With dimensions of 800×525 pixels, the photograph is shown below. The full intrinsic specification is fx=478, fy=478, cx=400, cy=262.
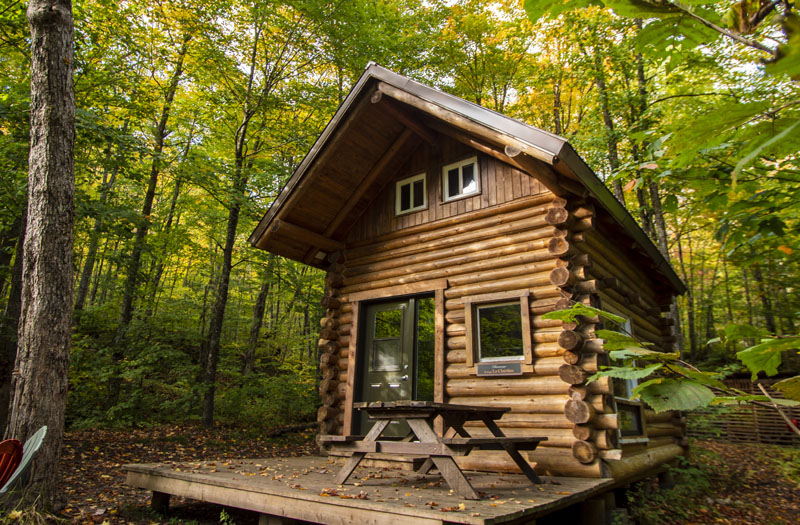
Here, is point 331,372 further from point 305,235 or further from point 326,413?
point 305,235

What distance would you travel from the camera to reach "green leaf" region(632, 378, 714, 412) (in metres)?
1.07

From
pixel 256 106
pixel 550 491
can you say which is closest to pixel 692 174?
pixel 550 491

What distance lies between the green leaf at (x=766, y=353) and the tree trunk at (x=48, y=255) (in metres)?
7.09

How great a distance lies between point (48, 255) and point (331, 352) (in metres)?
4.83

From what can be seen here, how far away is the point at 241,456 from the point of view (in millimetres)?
10641

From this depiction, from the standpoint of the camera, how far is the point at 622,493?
7.28m

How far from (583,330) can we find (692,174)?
4.07 m

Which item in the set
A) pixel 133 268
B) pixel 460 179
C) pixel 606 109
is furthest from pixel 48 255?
pixel 606 109

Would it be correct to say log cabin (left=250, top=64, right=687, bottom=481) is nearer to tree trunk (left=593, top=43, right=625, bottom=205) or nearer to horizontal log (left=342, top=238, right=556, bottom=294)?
horizontal log (left=342, top=238, right=556, bottom=294)

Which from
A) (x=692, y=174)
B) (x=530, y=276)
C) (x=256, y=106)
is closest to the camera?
(x=692, y=174)

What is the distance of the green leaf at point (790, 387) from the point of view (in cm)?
132

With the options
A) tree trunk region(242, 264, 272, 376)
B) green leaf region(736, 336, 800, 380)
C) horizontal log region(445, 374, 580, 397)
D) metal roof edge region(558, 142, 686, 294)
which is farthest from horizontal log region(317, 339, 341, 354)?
green leaf region(736, 336, 800, 380)

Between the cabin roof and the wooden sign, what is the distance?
8.64 feet

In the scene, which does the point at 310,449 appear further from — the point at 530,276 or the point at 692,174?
the point at 692,174
